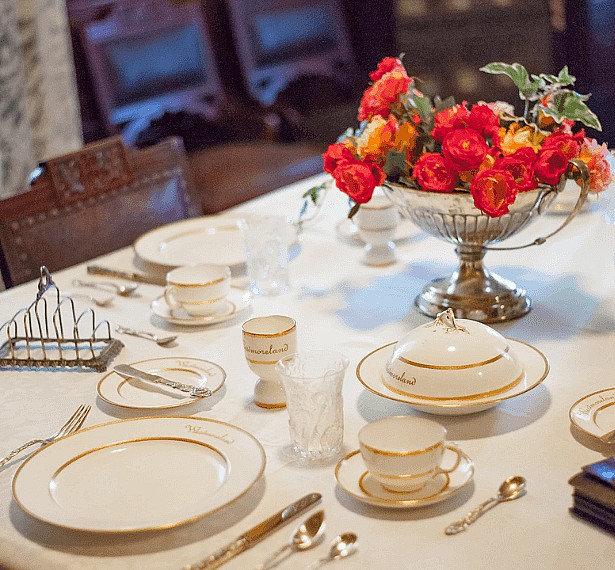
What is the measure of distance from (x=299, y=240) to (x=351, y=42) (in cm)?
→ 334

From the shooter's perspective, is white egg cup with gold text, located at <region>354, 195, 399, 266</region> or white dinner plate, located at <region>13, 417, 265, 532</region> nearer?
white dinner plate, located at <region>13, 417, 265, 532</region>

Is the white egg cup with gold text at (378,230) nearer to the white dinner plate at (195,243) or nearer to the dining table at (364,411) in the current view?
the dining table at (364,411)

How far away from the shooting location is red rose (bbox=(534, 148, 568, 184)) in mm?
1232

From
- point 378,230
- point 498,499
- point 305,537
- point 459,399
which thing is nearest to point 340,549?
point 305,537

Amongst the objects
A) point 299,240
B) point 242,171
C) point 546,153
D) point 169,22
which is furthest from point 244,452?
point 169,22

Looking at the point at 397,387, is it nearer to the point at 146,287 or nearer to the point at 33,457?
the point at 33,457

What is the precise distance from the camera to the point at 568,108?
1.27 metres

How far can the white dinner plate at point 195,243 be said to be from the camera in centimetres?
167

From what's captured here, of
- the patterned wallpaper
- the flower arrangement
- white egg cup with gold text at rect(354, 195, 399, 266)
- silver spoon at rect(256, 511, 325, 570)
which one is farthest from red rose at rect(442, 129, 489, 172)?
the patterned wallpaper

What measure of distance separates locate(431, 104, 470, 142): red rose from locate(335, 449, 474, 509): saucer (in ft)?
1.71

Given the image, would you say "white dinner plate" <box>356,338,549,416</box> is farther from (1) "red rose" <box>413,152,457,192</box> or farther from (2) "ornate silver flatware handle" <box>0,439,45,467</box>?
(2) "ornate silver flatware handle" <box>0,439,45,467</box>

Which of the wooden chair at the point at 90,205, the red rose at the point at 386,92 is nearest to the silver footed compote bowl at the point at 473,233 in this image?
the red rose at the point at 386,92

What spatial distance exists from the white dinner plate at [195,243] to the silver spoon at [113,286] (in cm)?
8

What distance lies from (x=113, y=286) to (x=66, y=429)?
0.53m
